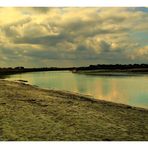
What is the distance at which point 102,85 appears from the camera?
13.9 feet

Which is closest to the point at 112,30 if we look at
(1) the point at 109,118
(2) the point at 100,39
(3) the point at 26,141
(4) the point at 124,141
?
(2) the point at 100,39

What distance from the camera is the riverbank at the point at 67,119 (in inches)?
135

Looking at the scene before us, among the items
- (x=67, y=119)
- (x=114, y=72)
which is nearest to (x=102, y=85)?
(x=114, y=72)

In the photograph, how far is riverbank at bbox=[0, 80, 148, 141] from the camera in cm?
342

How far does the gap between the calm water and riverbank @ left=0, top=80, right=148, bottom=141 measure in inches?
3.2

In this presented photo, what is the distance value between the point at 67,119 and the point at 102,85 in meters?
0.75

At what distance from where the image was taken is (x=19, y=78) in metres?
4.43

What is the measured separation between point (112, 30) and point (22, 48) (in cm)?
94

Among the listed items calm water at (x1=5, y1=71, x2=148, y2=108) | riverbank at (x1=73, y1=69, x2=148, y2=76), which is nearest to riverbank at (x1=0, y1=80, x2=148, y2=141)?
calm water at (x1=5, y1=71, x2=148, y2=108)

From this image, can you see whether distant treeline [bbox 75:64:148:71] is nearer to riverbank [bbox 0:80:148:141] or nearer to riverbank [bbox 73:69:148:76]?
riverbank [bbox 73:69:148:76]

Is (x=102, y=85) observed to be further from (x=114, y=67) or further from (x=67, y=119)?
(x=67, y=119)
